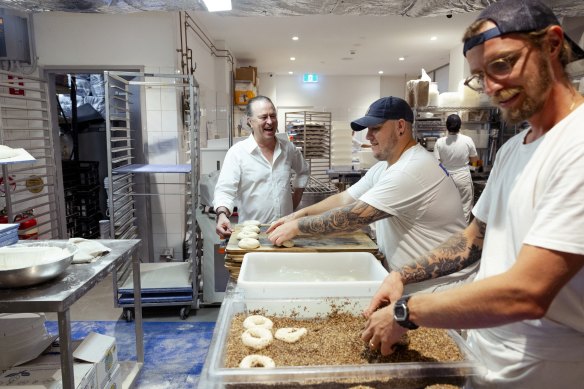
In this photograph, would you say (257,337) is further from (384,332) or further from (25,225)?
(25,225)

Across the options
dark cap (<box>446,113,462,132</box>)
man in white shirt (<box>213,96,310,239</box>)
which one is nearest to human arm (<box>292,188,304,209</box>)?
man in white shirt (<box>213,96,310,239</box>)

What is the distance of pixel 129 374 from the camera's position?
254cm

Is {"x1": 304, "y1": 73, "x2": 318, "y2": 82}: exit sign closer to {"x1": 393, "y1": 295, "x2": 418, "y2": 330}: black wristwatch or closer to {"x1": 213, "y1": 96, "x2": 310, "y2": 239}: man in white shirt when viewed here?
{"x1": 213, "y1": 96, "x2": 310, "y2": 239}: man in white shirt

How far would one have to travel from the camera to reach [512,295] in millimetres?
766

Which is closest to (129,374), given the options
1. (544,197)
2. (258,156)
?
(258,156)

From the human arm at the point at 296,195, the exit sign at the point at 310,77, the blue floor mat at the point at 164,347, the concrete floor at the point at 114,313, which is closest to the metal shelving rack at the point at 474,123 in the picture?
the human arm at the point at 296,195

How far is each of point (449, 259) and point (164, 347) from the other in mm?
2461

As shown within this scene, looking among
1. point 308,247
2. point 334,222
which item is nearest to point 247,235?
point 308,247

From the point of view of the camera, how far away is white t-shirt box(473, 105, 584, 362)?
2.45 ft

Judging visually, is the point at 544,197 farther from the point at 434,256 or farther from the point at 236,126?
the point at 236,126

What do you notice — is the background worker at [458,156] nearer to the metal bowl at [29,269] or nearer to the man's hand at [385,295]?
the man's hand at [385,295]

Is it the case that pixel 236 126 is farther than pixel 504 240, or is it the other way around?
pixel 236 126

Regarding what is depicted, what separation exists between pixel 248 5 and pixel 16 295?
245cm

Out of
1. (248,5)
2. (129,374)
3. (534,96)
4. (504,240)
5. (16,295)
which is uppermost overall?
(248,5)
